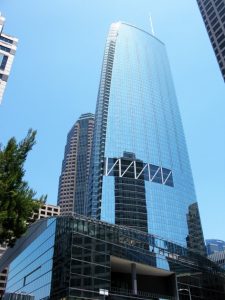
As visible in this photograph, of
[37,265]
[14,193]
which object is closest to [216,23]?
[37,265]

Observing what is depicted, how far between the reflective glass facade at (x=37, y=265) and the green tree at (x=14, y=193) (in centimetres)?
3983

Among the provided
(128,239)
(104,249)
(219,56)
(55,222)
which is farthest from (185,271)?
(219,56)

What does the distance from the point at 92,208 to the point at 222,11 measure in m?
104

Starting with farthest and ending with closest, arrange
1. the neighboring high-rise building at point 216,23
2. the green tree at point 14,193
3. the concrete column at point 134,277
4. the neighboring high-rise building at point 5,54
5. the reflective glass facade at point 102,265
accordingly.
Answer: the neighboring high-rise building at point 216,23 < the concrete column at point 134,277 < the neighboring high-rise building at point 5,54 < the reflective glass facade at point 102,265 < the green tree at point 14,193

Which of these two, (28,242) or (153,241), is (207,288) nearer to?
(153,241)

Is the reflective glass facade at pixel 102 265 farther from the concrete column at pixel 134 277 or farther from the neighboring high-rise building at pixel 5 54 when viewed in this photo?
the neighboring high-rise building at pixel 5 54

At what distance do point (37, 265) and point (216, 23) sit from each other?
4558 inches

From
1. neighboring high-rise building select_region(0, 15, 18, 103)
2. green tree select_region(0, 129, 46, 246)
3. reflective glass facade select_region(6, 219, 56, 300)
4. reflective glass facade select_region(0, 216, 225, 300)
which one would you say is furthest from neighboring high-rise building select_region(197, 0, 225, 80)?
green tree select_region(0, 129, 46, 246)

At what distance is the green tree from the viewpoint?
23.7 m

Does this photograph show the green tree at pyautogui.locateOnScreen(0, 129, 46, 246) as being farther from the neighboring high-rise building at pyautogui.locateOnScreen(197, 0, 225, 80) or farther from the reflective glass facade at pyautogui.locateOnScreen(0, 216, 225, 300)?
the neighboring high-rise building at pyautogui.locateOnScreen(197, 0, 225, 80)

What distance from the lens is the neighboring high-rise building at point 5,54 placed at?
6166 cm

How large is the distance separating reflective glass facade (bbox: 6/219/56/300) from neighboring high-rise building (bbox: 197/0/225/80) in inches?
3715

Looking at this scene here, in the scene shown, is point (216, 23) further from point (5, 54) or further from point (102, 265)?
point (102, 265)

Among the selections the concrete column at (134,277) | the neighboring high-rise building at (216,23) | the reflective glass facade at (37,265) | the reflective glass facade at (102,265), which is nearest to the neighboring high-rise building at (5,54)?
the reflective glass facade at (102,265)
